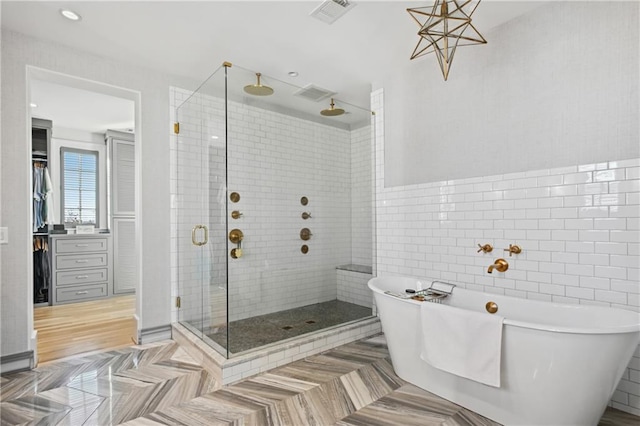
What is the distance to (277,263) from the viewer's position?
3361 mm

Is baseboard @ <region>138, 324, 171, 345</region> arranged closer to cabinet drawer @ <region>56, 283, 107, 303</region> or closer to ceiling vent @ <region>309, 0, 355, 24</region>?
cabinet drawer @ <region>56, 283, 107, 303</region>

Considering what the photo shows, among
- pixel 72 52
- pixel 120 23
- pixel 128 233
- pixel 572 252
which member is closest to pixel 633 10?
pixel 572 252

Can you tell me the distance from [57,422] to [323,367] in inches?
68.9

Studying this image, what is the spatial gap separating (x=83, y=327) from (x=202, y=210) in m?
2.22

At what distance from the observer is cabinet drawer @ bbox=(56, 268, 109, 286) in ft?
16.3

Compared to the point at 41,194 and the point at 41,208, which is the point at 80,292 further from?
the point at 41,194

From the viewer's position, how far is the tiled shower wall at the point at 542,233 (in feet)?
6.83

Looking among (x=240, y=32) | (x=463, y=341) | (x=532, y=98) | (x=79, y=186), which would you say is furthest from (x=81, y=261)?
(x=532, y=98)

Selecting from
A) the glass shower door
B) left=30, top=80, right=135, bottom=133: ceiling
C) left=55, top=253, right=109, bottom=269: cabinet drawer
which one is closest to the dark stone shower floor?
the glass shower door

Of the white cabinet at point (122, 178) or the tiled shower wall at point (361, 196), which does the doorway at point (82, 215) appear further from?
the tiled shower wall at point (361, 196)

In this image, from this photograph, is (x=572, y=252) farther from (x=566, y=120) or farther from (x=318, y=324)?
(x=318, y=324)

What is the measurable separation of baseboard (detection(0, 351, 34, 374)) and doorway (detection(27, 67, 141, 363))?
0.67 metres

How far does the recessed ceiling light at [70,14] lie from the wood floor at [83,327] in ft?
8.92

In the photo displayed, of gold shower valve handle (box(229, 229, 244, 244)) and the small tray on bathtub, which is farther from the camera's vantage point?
gold shower valve handle (box(229, 229, 244, 244))
